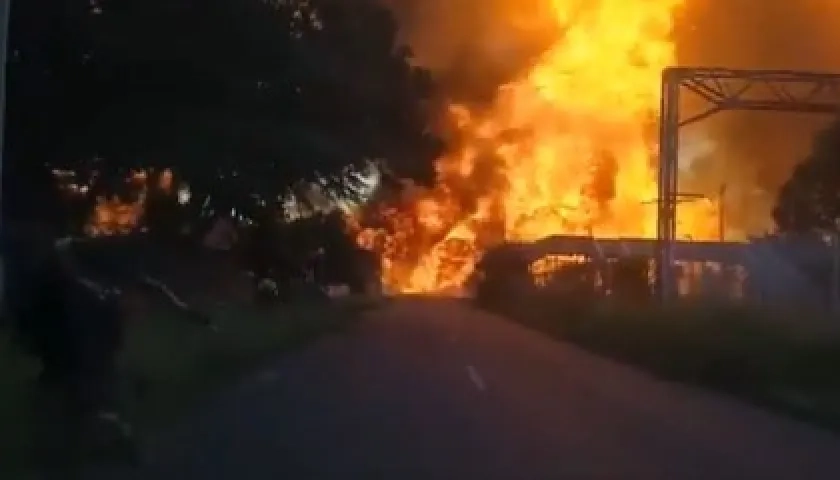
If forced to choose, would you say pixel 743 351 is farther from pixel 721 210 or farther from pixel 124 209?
pixel 721 210

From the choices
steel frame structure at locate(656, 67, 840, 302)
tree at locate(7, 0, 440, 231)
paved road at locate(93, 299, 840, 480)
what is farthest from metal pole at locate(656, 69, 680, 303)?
tree at locate(7, 0, 440, 231)

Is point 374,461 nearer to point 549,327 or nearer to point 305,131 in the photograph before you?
point 305,131

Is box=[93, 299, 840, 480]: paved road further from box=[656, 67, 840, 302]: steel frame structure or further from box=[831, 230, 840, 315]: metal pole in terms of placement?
box=[656, 67, 840, 302]: steel frame structure

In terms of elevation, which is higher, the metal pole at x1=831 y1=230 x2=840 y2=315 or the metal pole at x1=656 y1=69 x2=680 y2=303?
the metal pole at x1=656 y1=69 x2=680 y2=303

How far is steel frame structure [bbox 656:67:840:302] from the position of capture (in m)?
35.4

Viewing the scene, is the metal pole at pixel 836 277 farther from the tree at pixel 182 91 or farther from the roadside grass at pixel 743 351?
the tree at pixel 182 91

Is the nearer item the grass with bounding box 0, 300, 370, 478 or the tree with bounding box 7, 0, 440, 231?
the grass with bounding box 0, 300, 370, 478

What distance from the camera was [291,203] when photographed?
26.0m

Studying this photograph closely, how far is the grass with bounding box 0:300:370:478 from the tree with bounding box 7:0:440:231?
7.39ft

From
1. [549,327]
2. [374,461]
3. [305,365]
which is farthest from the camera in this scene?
[549,327]

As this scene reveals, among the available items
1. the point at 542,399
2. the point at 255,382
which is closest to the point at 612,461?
the point at 542,399

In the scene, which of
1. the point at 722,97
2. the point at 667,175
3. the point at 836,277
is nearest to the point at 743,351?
the point at 836,277

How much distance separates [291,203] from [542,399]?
6398mm

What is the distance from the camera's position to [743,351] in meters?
28.8
